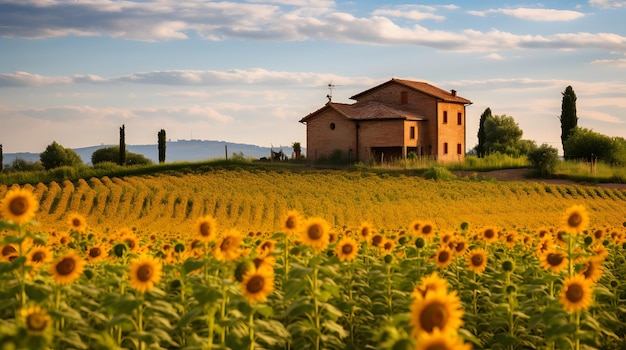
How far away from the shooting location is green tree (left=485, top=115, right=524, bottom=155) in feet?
251

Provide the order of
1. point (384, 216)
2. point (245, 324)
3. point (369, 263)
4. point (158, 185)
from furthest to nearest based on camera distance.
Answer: point (158, 185) → point (384, 216) → point (369, 263) → point (245, 324)

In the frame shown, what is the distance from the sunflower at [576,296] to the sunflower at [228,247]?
2661mm

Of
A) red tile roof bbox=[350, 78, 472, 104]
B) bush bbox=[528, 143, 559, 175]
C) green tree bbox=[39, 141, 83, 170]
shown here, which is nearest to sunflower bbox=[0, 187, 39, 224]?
bush bbox=[528, 143, 559, 175]

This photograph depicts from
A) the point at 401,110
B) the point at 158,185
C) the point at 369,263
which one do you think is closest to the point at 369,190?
the point at 158,185

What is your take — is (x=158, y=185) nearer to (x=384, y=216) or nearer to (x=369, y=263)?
(x=384, y=216)

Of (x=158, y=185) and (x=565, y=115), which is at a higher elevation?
(x=565, y=115)

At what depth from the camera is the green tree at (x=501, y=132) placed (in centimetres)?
7638

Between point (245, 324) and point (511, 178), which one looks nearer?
point (245, 324)

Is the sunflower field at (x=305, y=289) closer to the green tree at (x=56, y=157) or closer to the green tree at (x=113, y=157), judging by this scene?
the green tree at (x=113, y=157)

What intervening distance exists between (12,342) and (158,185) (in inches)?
1323

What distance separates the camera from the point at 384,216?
27.1 m

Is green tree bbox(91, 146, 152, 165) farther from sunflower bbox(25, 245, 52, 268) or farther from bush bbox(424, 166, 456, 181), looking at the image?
sunflower bbox(25, 245, 52, 268)

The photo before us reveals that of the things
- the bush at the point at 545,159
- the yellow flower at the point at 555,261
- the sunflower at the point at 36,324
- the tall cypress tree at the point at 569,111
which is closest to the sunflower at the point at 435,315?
the sunflower at the point at 36,324

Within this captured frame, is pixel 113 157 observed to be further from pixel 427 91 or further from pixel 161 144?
pixel 427 91
